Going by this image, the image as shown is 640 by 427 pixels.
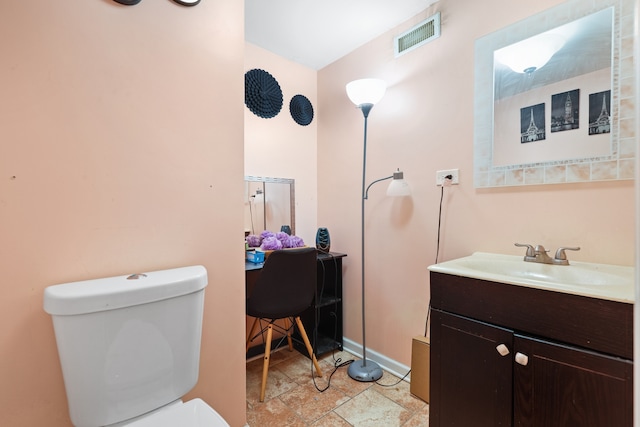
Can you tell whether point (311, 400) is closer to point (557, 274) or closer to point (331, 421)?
point (331, 421)

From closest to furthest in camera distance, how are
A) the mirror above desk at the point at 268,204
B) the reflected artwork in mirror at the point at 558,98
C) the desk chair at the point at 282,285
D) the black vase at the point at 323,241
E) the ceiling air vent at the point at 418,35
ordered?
the reflected artwork in mirror at the point at 558,98, the desk chair at the point at 282,285, the ceiling air vent at the point at 418,35, the mirror above desk at the point at 268,204, the black vase at the point at 323,241

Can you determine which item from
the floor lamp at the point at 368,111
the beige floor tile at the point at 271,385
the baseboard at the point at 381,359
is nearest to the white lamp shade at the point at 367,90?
the floor lamp at the point at 368,111

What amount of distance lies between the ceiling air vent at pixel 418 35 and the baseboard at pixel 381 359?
2.03 metres

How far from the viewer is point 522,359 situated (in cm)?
99

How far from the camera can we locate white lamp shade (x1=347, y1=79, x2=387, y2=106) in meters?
1.77

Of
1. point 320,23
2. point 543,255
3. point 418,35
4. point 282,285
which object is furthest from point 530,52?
point 282,285

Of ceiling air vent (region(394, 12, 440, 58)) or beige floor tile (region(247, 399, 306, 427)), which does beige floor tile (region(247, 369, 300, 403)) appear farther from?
ceiling air vent (region(394, 12, 440, 58))

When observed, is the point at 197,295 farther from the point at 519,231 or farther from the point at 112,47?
the point at 519,231

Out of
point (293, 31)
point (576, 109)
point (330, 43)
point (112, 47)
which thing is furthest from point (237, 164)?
point (576, 109)

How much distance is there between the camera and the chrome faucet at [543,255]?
3.96 ft

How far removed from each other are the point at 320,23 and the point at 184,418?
2132 millimetres

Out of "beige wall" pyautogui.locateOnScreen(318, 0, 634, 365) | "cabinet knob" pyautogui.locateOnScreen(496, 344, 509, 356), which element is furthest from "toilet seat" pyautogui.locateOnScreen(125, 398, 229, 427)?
"beige wall" pyautogui.locateOnScreen(318, 0, 634, 365)

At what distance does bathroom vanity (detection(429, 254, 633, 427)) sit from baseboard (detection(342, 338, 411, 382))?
62 centimetres

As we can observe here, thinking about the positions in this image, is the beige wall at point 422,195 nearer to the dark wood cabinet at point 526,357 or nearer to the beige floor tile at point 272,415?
the dark wood cabinet at point 526,357
